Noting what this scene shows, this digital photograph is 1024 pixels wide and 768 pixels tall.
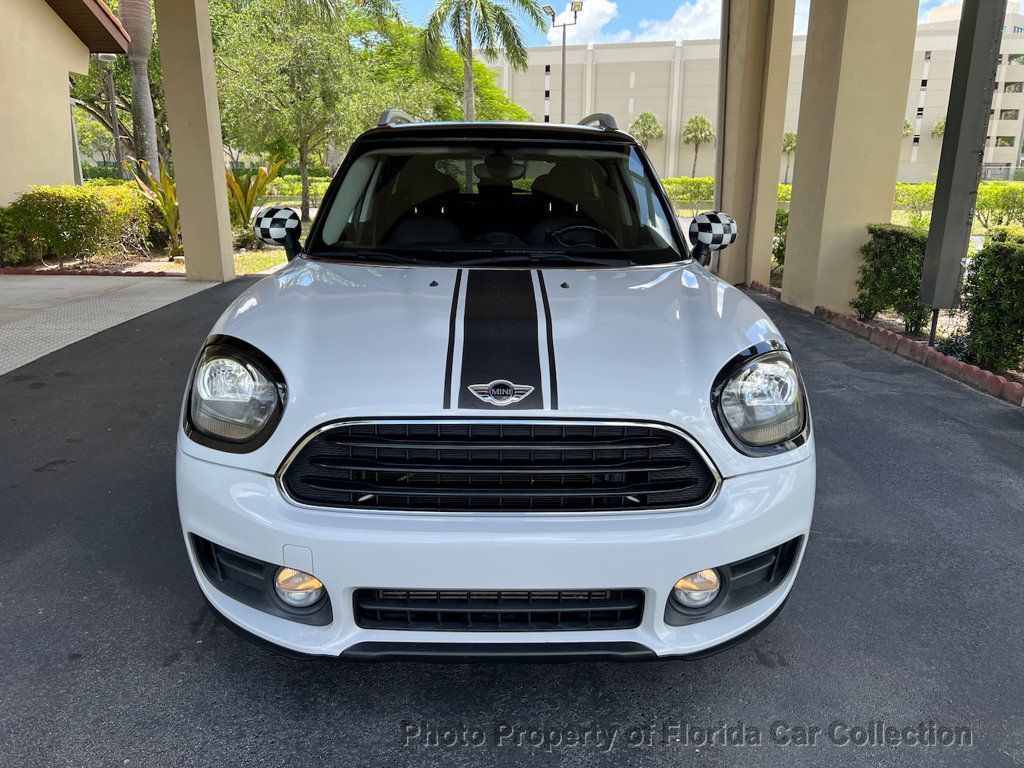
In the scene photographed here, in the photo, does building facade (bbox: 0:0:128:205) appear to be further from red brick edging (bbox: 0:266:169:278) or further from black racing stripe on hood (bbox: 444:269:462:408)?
black racing stripe on hood (bbox: 444:269:462:408)

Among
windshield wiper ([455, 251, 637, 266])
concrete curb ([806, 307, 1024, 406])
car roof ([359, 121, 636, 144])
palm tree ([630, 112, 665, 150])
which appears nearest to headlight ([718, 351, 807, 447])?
windshield wiper ([455, 251, 637, 266])

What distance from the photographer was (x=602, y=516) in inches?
73.0

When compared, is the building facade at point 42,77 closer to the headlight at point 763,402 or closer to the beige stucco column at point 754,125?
the beige stucco column at point 754,125

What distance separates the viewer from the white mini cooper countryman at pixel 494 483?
1.81m

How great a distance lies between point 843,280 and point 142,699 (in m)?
7.63

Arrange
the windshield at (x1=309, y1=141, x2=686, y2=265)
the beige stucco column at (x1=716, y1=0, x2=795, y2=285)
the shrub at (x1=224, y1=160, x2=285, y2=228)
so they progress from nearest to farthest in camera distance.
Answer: the windshield at (x1=309, y1=141, x2=686, y2=265) → the beige stucco column at (x1=716, y1=0, x2=795, y2=285) → the shrub at (x1=224, y1=160, x2=285, y2=228)

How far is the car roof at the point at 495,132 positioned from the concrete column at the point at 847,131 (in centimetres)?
520

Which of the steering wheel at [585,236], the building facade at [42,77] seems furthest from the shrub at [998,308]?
the building facade at [42,77]

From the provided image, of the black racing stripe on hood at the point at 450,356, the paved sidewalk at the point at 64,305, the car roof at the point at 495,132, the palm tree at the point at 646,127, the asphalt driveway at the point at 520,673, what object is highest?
the palm tree at the point at 646,127

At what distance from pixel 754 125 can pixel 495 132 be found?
8.06 metres

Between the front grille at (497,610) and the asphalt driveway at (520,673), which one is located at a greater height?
the front grille at (497,610)

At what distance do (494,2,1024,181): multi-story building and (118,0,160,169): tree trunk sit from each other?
5119cm

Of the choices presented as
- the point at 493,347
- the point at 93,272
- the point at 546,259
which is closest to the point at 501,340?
the point at 493,347

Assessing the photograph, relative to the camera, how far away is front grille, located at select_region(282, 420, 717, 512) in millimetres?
1868
